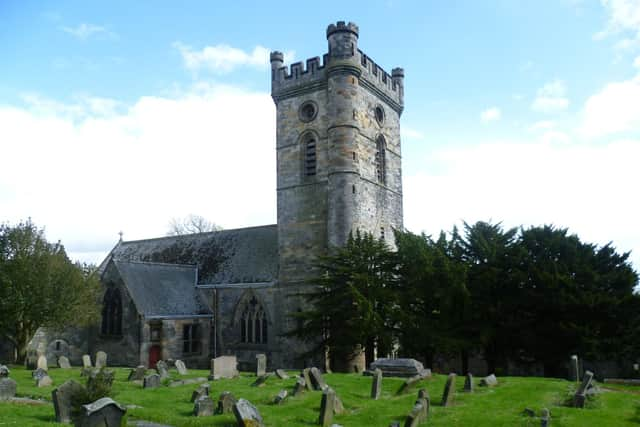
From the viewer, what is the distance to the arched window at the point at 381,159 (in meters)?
31.0

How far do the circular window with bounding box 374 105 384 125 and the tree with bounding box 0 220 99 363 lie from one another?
18779 mm

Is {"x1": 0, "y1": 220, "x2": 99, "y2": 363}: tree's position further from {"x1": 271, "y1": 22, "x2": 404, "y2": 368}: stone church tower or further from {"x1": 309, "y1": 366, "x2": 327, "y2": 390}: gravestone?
{"x1": 309, "y1": 366, "x2": 327, "y2": 390}: gravestone

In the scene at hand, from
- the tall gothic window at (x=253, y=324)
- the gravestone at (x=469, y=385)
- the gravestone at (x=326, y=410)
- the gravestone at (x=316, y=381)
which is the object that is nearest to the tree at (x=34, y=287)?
the tall gothic window at (x=253, y=324)

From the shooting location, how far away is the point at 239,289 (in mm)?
30109

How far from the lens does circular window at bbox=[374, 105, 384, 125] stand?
31.1m

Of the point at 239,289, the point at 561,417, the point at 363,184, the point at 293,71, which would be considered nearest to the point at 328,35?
the point at 293,71

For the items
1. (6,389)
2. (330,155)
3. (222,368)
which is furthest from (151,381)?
(330,155)

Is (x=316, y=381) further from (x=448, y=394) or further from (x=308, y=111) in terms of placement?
(x=308, y=111)

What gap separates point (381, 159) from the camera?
31312 millimetres

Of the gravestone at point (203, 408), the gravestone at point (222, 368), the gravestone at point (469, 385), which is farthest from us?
the gravestone at point (222, 368)

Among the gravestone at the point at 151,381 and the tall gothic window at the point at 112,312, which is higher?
the tall gothic window at the point at 112,312

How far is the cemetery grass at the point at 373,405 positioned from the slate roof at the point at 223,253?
1213 centimetres

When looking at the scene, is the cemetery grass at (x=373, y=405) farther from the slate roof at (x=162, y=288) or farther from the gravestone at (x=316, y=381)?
the slate roof at (x=162, y=288)

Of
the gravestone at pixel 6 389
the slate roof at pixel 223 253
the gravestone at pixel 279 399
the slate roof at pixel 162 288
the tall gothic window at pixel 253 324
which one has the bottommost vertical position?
the gravestone at pixel 279 399
